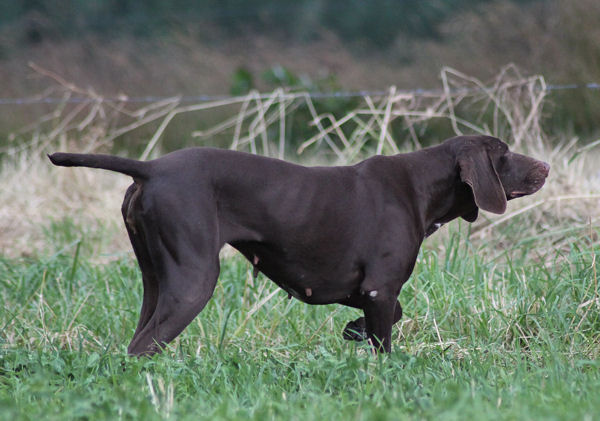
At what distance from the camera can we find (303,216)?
351 cm

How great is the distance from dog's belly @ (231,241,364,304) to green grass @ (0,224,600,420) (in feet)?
0.83

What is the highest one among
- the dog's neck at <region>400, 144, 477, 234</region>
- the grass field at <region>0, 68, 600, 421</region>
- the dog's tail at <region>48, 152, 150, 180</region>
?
the dog's tail at <region>48, 152, 150, 180</region>

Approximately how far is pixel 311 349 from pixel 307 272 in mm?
753

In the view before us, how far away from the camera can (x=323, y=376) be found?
133 inches

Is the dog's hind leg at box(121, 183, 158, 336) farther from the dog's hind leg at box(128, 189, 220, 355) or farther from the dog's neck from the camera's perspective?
the dog's neck

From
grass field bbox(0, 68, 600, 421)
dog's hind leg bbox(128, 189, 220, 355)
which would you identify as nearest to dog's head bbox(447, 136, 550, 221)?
grass field bbox(0, 68, 600, 421)

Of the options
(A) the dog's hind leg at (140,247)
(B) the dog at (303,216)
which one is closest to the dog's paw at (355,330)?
(B) the dog at (303,216)

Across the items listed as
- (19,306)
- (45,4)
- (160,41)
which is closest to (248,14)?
(160,41)

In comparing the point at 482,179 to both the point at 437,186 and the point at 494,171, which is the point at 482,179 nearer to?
the point at 494,171

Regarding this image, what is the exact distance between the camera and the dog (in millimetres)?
3316

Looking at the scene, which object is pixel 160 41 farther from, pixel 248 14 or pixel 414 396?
pixel 414 396

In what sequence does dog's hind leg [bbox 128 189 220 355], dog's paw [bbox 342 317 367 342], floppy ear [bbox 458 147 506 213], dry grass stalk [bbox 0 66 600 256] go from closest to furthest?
dog's hind leg [bbox 128 189 220 355] < floppy ear [bbox 458 147 506 213] < dog's paw [bbox 342 317 367 342] < dry grass stalk [bbox 0 66 600 256]

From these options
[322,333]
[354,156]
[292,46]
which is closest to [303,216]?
[322,333]

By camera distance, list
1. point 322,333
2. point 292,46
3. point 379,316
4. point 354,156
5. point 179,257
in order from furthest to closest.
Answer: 1. point 292,46
2. point 354,156
3. point 322,333
4. point 379,316
5. point 179,257
